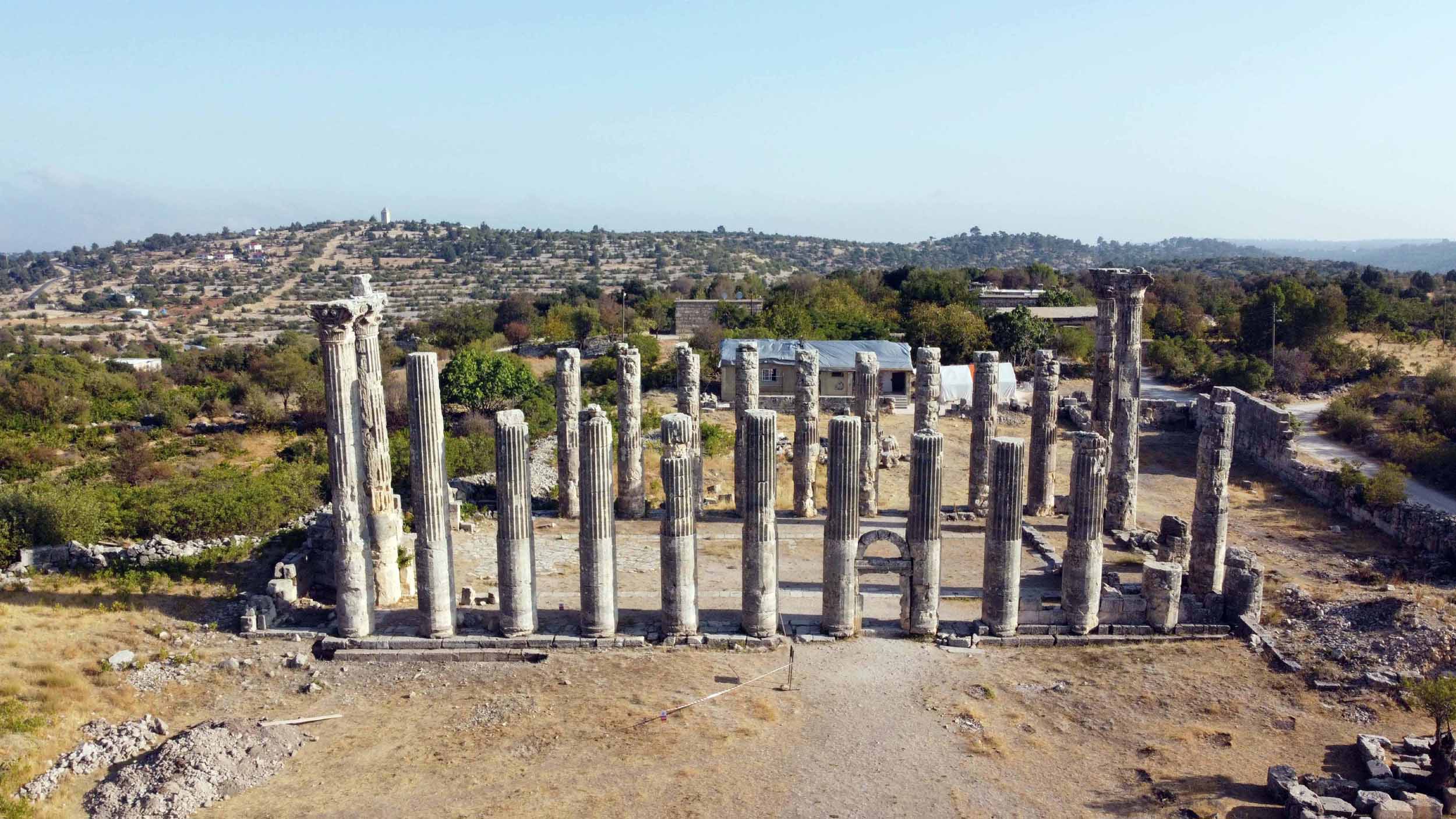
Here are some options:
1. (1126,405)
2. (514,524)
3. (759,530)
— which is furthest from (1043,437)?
(514,524)

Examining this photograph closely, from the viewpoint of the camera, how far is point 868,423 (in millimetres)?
28953

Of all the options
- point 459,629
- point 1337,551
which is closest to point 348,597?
point 459,629

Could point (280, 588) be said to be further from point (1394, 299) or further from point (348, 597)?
point (1394, 299)

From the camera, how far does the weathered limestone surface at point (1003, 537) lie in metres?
19.6

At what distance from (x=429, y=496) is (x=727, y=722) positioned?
7.78 meters

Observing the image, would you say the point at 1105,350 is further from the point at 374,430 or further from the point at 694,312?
the point at 694,312

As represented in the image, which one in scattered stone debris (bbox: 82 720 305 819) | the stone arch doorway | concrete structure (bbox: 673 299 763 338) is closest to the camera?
scattered stone debris (bbox: 82 720 305 819)

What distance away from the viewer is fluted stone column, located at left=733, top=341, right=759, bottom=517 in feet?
94.9

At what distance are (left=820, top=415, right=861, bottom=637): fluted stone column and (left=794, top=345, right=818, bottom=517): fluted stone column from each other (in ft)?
27.4

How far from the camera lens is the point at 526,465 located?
19.9 meters

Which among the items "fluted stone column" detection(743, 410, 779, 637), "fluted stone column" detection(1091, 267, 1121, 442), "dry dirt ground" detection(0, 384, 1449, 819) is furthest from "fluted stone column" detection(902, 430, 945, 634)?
"fluted stone column" detection(1091, 267, 1121, 442)

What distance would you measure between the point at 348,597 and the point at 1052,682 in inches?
573

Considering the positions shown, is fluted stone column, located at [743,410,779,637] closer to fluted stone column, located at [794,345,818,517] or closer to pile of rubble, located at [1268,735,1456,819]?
fluted stone column, located at [794,345,818,517]

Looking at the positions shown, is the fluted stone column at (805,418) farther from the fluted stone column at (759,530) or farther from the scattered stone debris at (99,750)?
the scattered stone debris at (99,750)
